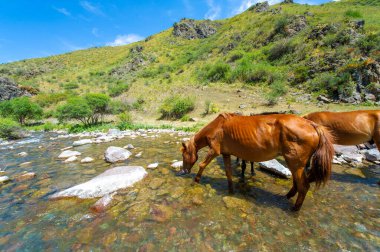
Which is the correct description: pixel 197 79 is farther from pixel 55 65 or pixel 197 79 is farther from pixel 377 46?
pixel 55 65

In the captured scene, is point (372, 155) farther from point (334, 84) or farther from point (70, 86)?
point (70, 86)

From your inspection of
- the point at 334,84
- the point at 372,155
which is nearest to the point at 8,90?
the point at 372,155

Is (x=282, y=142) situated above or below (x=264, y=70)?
below

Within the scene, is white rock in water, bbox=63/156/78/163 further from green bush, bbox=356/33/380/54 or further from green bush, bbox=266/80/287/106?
green bush, bbox=356/33/380/54

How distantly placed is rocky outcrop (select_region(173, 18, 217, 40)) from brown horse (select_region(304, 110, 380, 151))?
7580 cm

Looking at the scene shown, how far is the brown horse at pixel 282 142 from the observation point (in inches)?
151

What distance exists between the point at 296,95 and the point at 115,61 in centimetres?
6140

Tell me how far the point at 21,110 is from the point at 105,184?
28.5m

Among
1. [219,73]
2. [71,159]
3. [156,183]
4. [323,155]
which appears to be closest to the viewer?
[323,155]

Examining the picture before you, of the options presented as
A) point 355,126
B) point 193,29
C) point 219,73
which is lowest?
point 355,126

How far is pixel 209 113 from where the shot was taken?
2200 cm

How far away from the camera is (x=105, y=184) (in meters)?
5.07

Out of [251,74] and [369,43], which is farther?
[251,74]

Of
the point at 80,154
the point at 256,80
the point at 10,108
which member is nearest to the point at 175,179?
the point at 80,154
